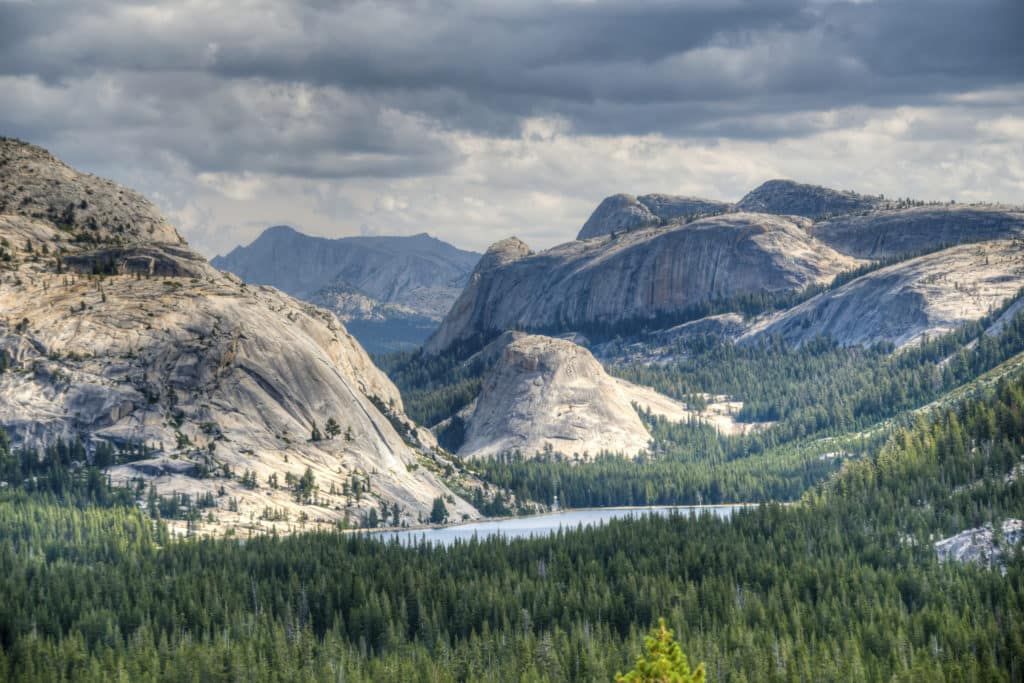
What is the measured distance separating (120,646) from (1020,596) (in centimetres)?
10730

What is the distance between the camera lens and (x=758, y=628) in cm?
18288

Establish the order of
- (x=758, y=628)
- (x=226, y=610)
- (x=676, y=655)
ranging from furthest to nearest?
(x=226, y=610) < (x=758, y=628) < (x=676, y=655)

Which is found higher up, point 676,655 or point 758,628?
point 676,655

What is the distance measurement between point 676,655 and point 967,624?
89.3 m

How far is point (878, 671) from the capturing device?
16075cm

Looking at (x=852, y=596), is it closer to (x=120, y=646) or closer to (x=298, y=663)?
(x=298, y=663)

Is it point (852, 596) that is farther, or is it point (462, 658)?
point (852, 596)

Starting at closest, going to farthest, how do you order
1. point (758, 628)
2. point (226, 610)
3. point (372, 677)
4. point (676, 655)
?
point (676, 655) < point (372, 677) < point (758, 628) < point (226, 610)

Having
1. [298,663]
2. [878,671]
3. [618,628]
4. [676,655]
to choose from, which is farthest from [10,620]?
[676,655]

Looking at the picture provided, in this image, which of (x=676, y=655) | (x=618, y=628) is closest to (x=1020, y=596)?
(x=618, y=628)

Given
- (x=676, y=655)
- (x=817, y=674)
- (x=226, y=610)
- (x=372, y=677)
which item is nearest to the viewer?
(x=676, y=655)

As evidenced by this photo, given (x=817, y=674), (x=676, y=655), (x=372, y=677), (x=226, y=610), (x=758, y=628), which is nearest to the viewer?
(x=676, y=655)

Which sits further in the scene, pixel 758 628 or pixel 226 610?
pixel 226 610

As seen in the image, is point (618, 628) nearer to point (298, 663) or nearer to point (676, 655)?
point (298, 663)
